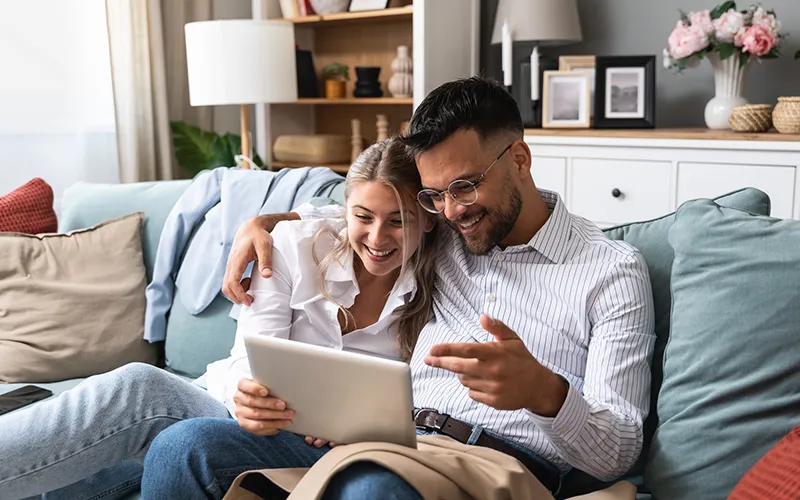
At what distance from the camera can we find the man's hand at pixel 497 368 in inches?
46.6

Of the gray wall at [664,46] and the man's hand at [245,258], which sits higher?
the gray wall at [664,46]

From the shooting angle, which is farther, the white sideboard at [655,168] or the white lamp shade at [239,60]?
the white lamp shade at [239,60]

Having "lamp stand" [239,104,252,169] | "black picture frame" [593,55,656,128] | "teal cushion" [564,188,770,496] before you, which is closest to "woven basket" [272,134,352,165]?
"lamp stand" [239,104,252,169]

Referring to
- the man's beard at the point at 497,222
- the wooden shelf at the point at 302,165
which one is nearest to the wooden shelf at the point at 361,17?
the wooden shelf at the point at 302,165

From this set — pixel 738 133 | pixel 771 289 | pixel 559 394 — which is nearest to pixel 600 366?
pixel 559 394

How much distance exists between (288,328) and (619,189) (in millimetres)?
1624

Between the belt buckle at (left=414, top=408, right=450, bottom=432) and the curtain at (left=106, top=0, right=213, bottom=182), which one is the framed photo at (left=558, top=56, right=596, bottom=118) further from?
the belt buckle at (left=414, top=408, right=450, bottom=432)

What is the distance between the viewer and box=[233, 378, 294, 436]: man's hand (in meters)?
1.31

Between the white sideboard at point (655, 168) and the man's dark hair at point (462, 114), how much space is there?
1345mm

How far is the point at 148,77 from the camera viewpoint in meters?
3.70

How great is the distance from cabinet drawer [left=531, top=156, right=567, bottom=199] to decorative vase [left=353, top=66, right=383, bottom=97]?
Result: 1026 mm

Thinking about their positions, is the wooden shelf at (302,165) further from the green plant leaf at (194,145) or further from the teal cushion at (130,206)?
the teal cushion at (130,206)

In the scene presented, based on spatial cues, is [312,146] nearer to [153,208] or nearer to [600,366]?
[153,208]

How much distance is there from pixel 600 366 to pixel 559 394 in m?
0.15
